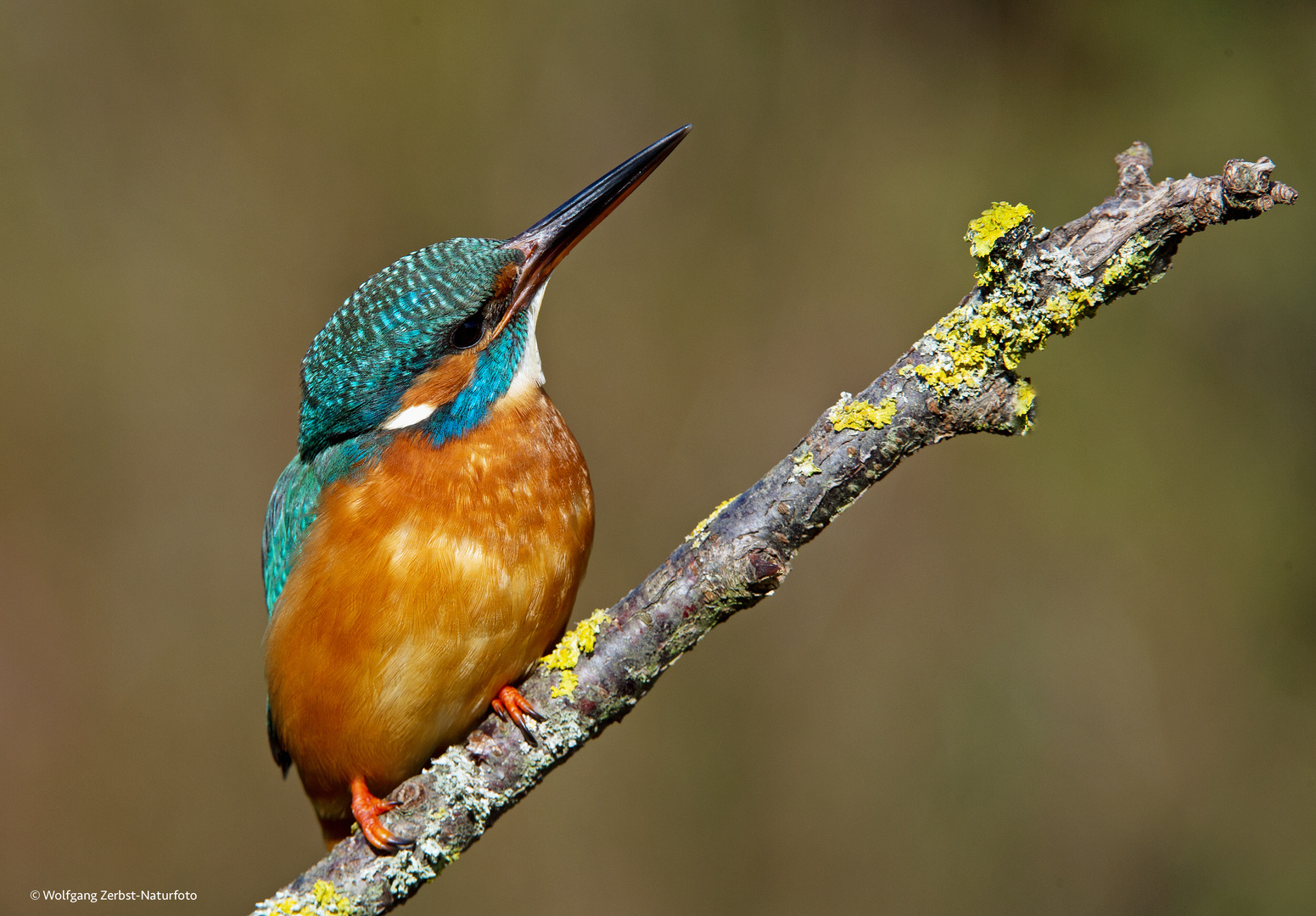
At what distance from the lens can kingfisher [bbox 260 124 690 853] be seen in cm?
185

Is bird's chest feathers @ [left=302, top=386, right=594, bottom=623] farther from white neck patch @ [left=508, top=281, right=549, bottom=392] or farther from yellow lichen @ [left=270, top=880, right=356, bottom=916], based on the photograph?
yellow lichen @ [left=270, top=880, right=356, bottom=916]

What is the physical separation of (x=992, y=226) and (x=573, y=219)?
1154 mm

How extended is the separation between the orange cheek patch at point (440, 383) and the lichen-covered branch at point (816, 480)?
2.07 ft

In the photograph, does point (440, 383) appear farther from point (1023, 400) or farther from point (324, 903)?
point (1023, 400)

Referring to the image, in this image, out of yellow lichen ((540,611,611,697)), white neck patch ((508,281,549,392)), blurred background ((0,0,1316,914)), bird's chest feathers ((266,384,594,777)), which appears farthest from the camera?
blurred background ((0,0,1316,914))

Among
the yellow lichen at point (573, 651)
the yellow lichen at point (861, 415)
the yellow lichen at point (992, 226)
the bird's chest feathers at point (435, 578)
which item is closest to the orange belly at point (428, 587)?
the bird's chest feathers at point (435, 578)

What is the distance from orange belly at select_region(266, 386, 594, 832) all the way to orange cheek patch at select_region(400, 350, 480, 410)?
3.4 inches

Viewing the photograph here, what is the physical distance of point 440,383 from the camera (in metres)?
2.01

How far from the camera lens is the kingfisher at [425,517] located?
72.9 inches

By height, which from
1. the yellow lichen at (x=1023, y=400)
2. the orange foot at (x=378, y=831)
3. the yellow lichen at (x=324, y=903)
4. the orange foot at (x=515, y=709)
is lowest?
the yellow lichen at (x=324, y=903)

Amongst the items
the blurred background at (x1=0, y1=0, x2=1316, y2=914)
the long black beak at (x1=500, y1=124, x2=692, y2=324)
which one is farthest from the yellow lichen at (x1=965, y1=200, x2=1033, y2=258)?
the blurred background at (x1=0, y1=0, x2=1316, y2=914)

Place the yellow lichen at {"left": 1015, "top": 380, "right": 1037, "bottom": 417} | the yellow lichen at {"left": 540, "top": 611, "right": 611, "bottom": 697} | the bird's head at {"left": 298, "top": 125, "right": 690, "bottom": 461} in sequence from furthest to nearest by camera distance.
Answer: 1. the bird's head at {"left": 298, "top": 125, "right": 690, "bottom": 461}
2. the yellow lichen at {"left": 540, "top": 611, "right": 611, "bottom": 697}
3. the yellow lichen at {"left": 1015, "top": 380, "right": 1037, "bottom": 417}

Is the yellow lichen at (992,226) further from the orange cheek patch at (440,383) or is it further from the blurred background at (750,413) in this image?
the blurred background at (750,413)

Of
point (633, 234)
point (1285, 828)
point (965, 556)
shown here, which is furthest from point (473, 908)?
point (1285, 828)
